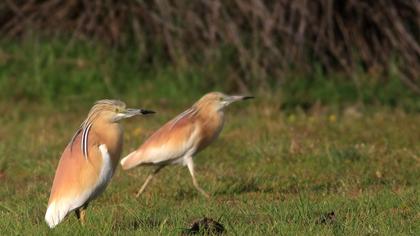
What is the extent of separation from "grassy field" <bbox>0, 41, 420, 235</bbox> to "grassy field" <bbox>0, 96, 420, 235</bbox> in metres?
0.01

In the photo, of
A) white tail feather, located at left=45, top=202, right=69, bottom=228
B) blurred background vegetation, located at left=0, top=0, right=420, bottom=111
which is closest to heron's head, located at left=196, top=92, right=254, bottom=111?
white tail feather, located at left=45, top=202, right=69, bottom=228

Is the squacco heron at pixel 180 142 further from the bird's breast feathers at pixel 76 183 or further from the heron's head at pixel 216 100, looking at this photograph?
the bird's breast feathers at pixel 76 183

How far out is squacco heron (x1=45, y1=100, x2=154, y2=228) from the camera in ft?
19.5

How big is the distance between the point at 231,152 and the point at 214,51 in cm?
323

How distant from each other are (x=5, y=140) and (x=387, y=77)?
16.5 feet

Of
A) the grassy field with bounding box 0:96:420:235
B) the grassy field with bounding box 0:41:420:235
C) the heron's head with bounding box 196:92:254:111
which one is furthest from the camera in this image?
the heron's head with bounding box 196:92:254:111

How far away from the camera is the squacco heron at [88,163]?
234 inches

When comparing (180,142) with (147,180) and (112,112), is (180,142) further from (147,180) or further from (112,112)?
(112,112)

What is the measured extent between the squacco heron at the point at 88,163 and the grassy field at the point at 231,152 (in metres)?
0.12

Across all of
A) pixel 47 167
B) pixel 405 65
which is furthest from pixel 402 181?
pixel 405 65

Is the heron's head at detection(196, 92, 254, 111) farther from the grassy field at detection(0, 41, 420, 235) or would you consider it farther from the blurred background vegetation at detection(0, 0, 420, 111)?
the blurred background vegetation at detection(0, 0, 420, 111)

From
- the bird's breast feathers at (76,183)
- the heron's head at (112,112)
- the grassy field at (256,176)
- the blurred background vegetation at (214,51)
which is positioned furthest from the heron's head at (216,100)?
the blurred background vegetation at (214,51)

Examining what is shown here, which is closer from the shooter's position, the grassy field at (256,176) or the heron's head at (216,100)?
the grassy field at (256,176)

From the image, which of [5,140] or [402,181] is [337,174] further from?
[5,140]
